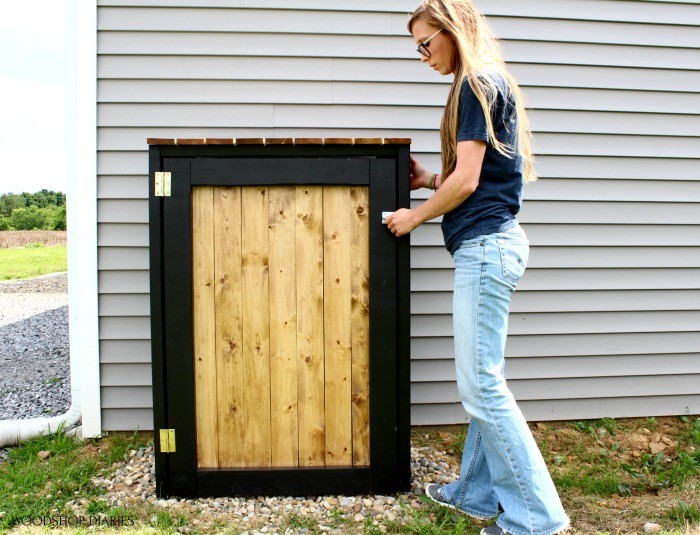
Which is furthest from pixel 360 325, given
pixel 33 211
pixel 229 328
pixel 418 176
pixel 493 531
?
pixel 33 211

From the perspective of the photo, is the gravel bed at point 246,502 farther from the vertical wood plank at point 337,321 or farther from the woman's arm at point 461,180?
the woman's arm at point 461,180

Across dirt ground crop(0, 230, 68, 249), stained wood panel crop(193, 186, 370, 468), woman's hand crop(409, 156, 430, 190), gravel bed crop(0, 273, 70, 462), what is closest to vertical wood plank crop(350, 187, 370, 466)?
stained wood panel crop(193, 186, 370, 468)

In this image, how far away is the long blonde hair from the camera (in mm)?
1878

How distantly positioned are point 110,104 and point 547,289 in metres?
2.45

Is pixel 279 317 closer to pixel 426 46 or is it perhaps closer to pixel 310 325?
pixel 310 325

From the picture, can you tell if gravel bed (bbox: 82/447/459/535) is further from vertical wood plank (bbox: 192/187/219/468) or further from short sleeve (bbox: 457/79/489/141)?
short sleeve (bbox: 457/79/489/141)

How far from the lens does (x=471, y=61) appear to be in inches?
75.2

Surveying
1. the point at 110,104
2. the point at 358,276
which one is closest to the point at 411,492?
the point at 358,276

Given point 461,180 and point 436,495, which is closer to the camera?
point 461,180

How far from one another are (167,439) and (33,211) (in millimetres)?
24349

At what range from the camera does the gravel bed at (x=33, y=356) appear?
371 centimetres

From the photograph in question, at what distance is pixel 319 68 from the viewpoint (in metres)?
2.97

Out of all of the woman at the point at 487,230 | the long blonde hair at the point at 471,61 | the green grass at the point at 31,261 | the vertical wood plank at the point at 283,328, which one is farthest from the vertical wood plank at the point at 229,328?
the green grass at the point at 31,261

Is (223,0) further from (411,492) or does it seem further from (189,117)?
(411,492)
